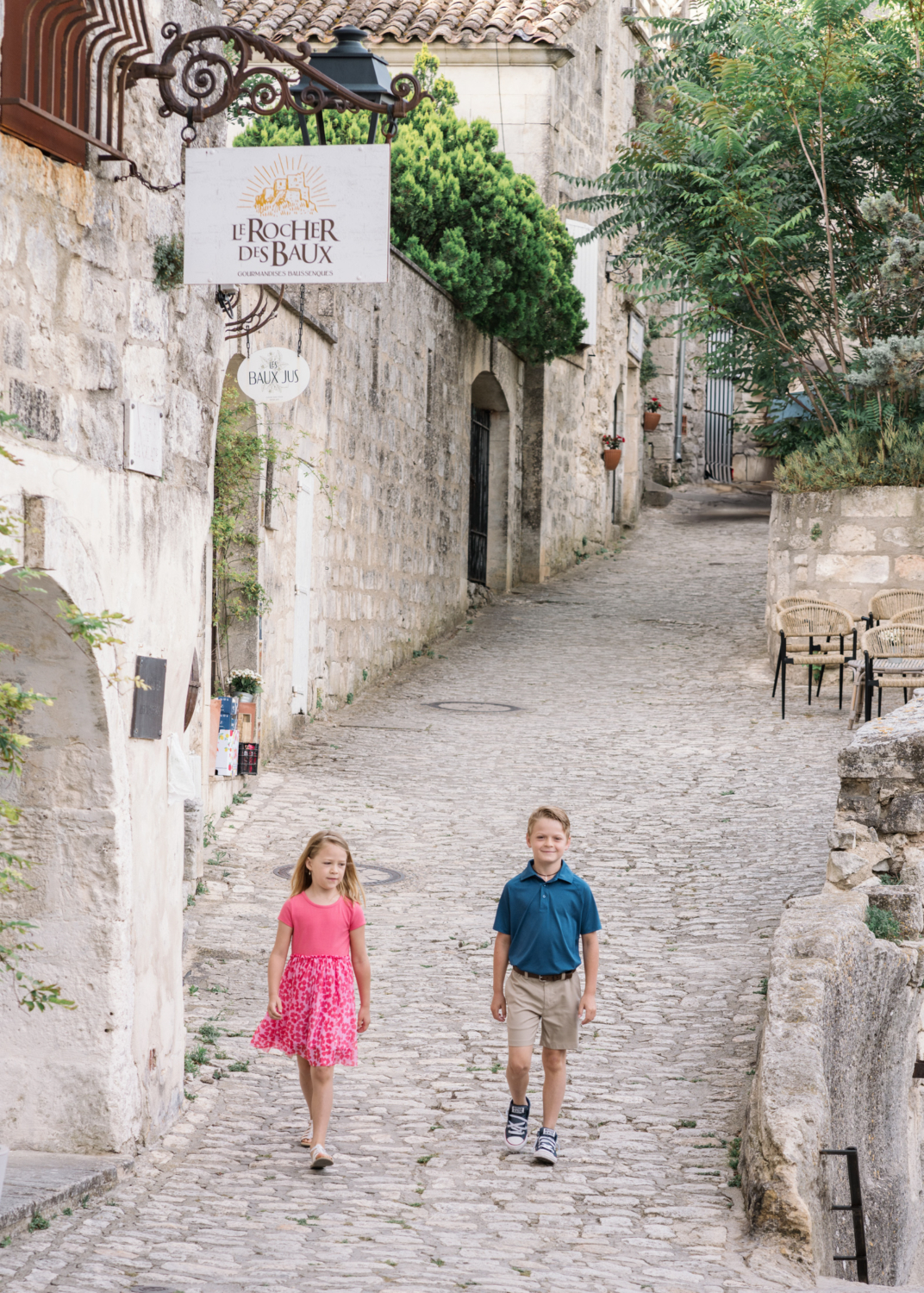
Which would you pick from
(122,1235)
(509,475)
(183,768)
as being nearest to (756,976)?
(183,768)

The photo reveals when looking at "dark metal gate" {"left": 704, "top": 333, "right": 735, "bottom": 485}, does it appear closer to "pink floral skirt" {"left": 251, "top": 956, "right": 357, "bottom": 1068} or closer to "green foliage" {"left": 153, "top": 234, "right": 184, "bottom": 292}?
"green foliage" {"left": 153, "top": 234, "right": 184, "bottom": 292}

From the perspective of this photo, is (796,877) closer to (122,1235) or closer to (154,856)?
(154,856)

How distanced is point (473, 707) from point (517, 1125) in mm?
7627

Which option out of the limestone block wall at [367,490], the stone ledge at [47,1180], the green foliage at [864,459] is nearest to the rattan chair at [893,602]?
the green foliage at [864,459]

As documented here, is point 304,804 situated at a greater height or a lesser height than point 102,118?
lesser

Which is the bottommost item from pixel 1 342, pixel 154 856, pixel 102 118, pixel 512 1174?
pixel 512 1174

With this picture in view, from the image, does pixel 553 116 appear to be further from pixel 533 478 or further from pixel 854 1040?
pixel 854 1040

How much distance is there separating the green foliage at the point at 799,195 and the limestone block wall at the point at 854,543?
1.19 meters

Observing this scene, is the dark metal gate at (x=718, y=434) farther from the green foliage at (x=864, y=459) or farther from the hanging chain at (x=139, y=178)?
the hanging chain at (x=139, y=178)

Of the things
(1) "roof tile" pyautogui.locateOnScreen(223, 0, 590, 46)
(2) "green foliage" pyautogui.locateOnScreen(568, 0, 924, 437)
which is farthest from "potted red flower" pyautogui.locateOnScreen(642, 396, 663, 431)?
(2) "green foliage" pyautogui.locateOnScreen(568, 0, 924, 437)

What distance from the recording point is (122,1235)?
435 cm

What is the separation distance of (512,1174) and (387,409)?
9.38 meters

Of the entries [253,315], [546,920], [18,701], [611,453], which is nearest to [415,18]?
[611,453]

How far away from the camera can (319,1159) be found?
5.03m
